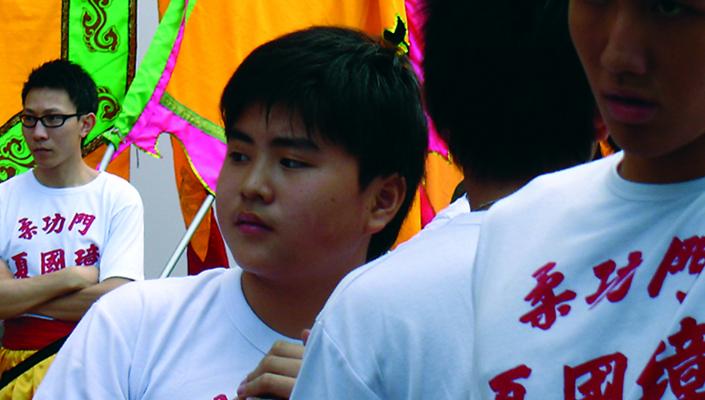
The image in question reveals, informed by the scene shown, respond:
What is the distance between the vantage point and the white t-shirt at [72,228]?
142 inches

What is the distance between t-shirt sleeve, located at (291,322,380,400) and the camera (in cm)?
108

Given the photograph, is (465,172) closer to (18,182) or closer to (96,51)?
(18,182)

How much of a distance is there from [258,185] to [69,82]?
2.65 metres

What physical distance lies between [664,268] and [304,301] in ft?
2.59

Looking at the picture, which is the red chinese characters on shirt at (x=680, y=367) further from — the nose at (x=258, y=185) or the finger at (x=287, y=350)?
the nose at (x=258, y=185)

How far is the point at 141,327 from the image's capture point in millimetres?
1537

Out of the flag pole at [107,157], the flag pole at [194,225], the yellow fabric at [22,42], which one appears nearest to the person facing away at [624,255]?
the flag pole at [194,225]

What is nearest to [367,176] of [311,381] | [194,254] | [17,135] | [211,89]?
[311,381]

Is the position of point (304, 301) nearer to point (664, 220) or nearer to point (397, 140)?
point (397, 140)

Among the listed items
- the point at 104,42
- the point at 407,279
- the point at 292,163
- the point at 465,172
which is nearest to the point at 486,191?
the point at 465,172

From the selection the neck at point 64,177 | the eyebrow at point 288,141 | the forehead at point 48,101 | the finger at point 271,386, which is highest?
the eyebrow at point 288,141

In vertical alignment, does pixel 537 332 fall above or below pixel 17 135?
above

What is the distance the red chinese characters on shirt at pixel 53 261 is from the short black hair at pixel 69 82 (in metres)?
0.59

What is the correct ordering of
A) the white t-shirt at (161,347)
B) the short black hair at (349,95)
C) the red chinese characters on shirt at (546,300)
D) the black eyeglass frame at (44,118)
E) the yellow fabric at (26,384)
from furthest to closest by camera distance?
the black eyeglass frame at (44,118) < the yellow fabric at (26,384) < the short black hair at (349,95) < the white t-shirt at (161,347) < the red chinese characters on shirt at (546,300)
